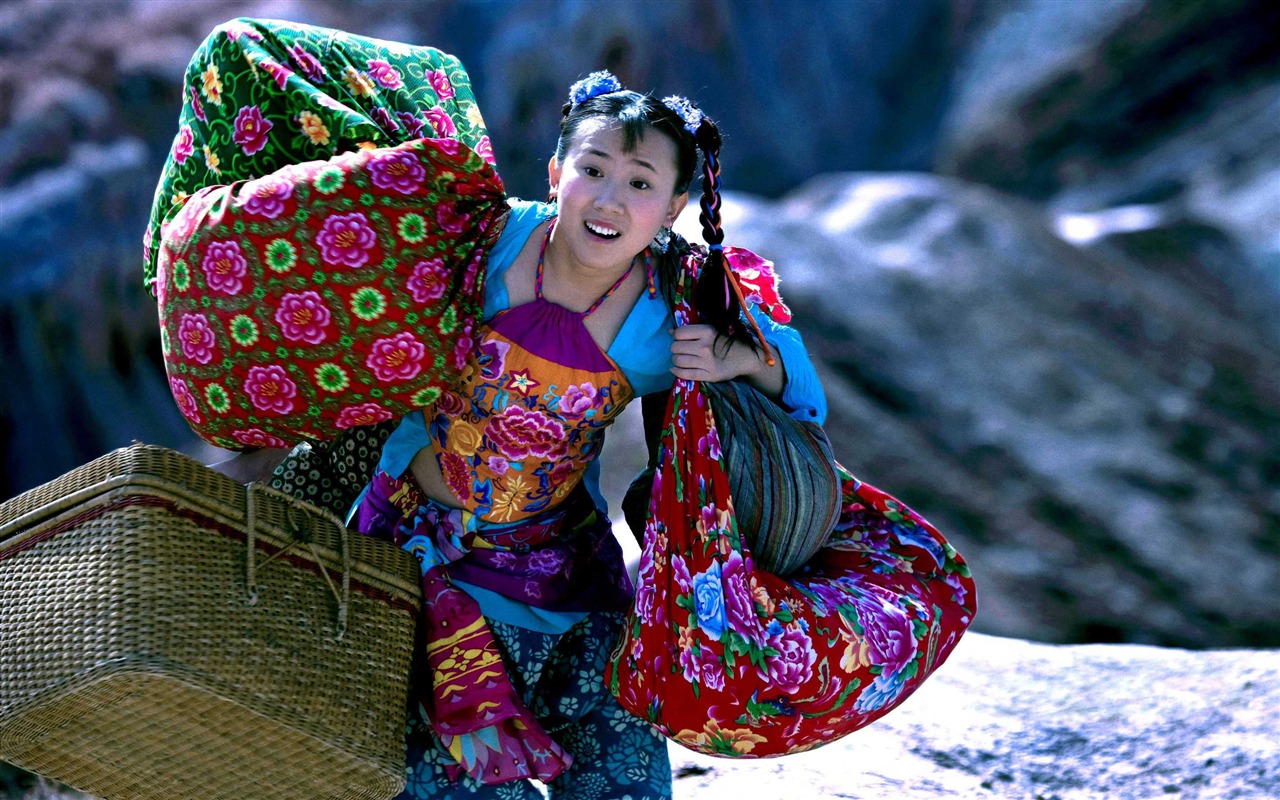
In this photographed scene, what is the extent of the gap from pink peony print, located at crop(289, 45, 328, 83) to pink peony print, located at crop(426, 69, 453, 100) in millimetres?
185

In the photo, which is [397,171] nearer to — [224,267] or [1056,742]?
[224,267]

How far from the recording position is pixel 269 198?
1.76 metres

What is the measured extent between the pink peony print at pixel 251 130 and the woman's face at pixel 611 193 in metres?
0.44

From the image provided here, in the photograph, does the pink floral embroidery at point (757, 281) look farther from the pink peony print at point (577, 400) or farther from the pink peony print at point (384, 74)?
the pink peony print at point (384, 74)

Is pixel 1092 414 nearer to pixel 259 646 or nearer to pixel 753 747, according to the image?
pixel 753 747

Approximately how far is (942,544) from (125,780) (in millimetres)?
1205

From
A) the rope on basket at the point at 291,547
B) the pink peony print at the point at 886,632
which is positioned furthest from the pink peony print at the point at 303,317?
the pink peony print at the point at 886,632

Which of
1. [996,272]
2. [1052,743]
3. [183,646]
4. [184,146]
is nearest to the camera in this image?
[183,646]

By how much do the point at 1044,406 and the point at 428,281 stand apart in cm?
512

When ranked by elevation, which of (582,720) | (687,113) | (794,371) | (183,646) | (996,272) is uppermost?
(996,272)

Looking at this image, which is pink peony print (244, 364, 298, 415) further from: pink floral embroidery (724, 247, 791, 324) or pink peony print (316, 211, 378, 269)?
pink floral embroidery (724, 247, 791, 324)

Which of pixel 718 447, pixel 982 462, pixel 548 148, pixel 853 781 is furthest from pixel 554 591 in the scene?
pixel 548 148

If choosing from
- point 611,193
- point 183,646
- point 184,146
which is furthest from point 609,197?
point 183,646

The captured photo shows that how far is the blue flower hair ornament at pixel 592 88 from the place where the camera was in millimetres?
1854
